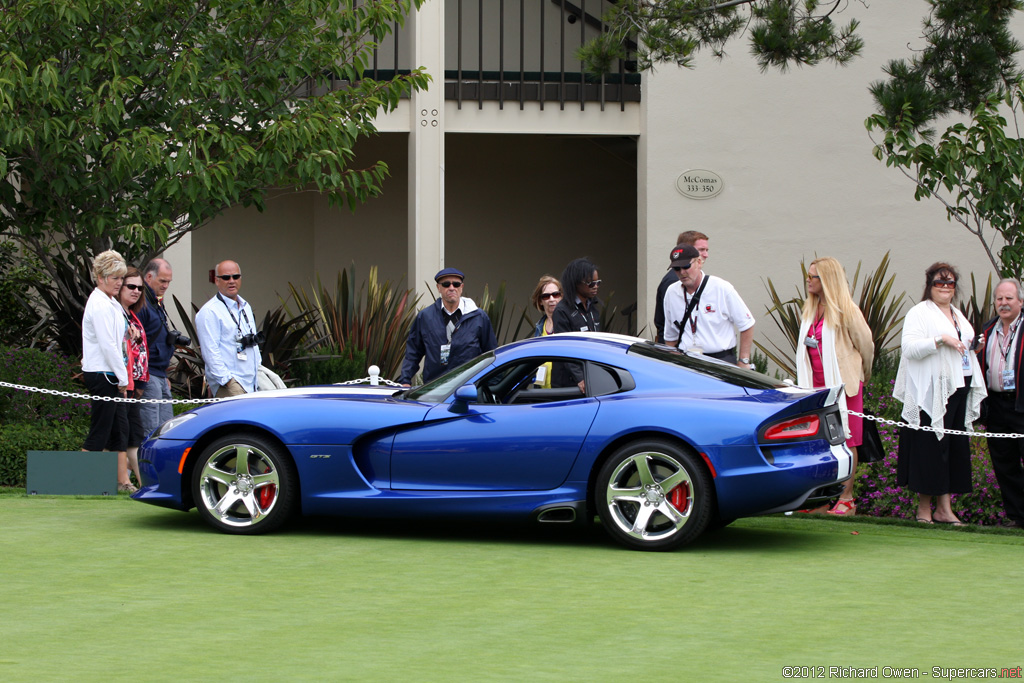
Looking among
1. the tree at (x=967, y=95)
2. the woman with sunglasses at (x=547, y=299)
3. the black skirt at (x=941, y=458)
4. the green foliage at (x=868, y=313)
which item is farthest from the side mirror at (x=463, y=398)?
the green foliage at (x=868, y=313)

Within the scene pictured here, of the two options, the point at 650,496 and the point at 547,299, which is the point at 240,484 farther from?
the point at 547,299

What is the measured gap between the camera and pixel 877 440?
8.98 m

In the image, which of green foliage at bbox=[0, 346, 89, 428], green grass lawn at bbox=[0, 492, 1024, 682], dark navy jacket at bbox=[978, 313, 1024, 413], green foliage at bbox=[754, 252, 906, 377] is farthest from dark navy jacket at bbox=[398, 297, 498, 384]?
green foliage at bbox=[754, 252, 906, 377]

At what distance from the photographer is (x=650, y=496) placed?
7.18 metres

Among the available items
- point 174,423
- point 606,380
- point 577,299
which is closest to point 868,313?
point 577,299

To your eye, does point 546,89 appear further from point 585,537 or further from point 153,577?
point 153,577

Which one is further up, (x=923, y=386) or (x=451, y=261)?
(x=451, y=261)

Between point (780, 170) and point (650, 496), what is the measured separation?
30.9 ft

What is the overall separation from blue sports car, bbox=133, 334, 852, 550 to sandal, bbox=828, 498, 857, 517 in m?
1.64

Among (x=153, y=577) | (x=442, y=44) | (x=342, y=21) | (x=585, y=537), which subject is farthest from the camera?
(x=442, y=44)

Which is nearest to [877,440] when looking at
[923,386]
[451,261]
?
[923,386]

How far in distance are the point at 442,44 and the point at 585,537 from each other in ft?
31.5

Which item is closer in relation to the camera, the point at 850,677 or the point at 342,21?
the point at 850,677

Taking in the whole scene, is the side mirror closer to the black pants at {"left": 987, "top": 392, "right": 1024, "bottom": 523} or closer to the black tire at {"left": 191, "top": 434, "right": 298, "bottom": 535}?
the black tire at {"left": 191, "top": 434, "right": 298, "bottom": 535}
